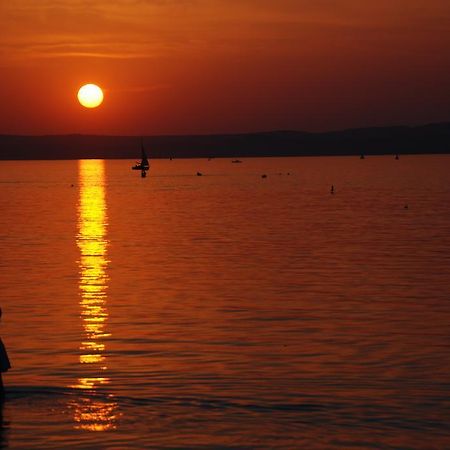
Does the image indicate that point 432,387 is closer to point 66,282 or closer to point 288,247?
point 66,282

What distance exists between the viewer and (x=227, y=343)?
35.3 m

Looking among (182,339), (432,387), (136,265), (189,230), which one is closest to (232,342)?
(182,339)

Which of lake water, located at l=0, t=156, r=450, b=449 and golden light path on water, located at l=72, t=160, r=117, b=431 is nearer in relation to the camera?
lake water, located at l=0, t=156, r=450, b=449

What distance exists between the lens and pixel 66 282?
5272 cm

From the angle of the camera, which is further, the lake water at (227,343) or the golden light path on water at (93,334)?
the golden light path on water at (93,334)

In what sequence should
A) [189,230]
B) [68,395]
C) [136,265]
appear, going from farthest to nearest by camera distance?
[189,230], [136,265], [68,395]

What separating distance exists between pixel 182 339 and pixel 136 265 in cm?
2551

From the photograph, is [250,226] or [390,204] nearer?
[250,226]

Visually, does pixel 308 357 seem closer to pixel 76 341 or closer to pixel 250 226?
pixel 76 341

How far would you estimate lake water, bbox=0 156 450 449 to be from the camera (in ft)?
81.2

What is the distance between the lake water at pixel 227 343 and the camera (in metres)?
24.8

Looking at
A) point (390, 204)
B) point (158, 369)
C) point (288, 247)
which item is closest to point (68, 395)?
point (158, 369)

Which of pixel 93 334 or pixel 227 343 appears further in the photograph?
pixel 93 334

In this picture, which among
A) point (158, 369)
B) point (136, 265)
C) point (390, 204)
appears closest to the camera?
point (158, 369)
